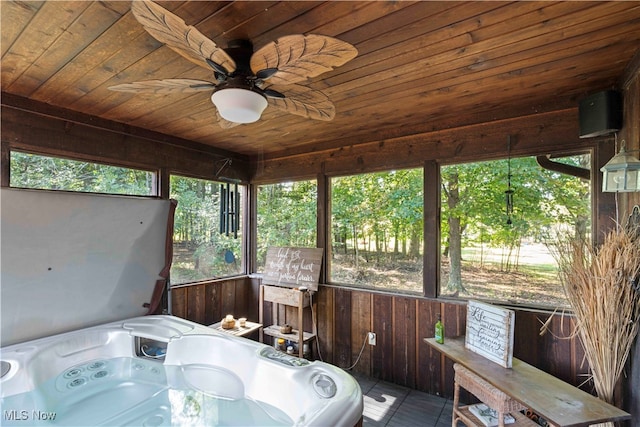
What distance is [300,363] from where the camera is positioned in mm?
1716

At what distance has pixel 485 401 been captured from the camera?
1.81 metres

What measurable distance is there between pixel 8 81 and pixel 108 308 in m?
1.66

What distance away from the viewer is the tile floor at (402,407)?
2.25 metres

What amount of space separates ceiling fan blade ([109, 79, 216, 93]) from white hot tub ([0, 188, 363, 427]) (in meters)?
1.00

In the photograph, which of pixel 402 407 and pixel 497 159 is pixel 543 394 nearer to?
pixel 402 407

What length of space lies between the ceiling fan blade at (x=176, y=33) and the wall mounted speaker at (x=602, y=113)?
219 cm

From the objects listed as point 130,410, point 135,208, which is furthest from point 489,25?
point 130,410

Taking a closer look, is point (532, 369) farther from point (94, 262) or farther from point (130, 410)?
point (94, 262)

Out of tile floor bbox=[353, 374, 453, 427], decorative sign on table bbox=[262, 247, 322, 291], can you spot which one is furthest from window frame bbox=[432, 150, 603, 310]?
decorative sign on table bbox=[262, 247, 322, 291]

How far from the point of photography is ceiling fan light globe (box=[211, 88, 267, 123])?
135 cm

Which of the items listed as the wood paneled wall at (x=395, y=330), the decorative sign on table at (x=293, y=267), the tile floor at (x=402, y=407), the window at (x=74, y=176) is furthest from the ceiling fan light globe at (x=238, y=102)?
the tile floor at (x=402, y=407)

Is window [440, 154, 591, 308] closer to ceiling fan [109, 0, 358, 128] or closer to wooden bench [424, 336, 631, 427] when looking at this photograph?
wooden bench [424, 336, 631, 427]

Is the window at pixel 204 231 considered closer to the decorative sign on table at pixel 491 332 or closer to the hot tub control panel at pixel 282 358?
the hot tub control panel at pixel 282 358

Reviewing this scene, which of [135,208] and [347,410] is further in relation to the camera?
[135,208]
